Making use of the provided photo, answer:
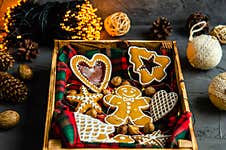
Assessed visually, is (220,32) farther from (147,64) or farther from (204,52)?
(147,64)

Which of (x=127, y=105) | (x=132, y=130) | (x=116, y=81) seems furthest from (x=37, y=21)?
(x=132, y=130)

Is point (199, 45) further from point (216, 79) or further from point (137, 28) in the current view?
point (137, 28)

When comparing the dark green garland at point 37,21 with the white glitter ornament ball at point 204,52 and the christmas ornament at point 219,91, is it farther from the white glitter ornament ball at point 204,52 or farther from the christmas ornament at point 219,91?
the christmas ornament at point 219,91

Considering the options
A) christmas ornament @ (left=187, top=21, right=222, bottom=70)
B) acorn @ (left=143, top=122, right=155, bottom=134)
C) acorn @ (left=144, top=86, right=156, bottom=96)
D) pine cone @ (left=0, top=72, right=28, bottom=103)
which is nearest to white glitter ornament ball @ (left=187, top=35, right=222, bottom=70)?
christmas ornament @ (left=187, top=21, right=222, bottom=70)

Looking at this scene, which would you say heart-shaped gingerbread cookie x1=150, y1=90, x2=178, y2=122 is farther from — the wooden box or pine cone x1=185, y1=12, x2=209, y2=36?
pine cone x1=185, y1=12, x2=209, y2=36

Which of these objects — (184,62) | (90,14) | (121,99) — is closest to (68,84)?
(121,99)

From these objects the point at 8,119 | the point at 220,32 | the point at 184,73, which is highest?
the point at 220,32

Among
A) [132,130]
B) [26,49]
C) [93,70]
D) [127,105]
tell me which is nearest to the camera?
[132,130]
